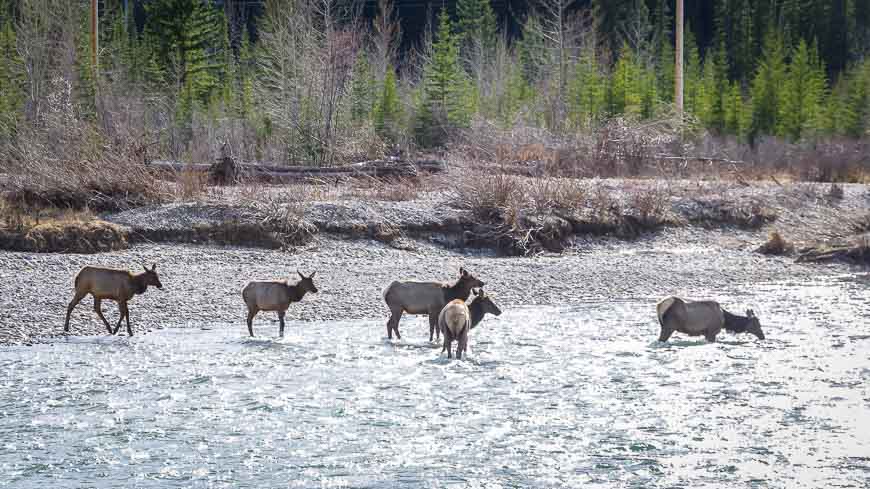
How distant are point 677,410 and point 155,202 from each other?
16.3 meters

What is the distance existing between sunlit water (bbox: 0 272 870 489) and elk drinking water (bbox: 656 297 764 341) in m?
0.23

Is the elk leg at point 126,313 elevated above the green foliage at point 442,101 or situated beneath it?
situated beneath

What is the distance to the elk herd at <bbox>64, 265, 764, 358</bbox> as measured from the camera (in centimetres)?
1556

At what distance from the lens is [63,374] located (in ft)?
44.5

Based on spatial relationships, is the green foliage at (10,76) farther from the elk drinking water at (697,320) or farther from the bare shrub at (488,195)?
the elk drinking water at (697,320)

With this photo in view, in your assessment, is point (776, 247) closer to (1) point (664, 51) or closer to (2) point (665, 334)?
(2) point (665, 334)

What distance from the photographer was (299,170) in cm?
3016

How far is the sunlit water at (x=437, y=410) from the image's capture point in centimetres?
1007

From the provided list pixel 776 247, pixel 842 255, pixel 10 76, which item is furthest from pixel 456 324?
pixel 10 76

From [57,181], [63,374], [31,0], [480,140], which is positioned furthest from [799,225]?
[31,0]

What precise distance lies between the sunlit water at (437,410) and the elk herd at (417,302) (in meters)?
0.30

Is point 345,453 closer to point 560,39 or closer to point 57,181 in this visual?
point 57,181

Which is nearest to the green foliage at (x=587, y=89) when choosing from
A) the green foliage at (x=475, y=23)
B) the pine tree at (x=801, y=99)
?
the pine tree at (x=801, y=99)

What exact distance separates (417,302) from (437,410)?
4.09 metres
